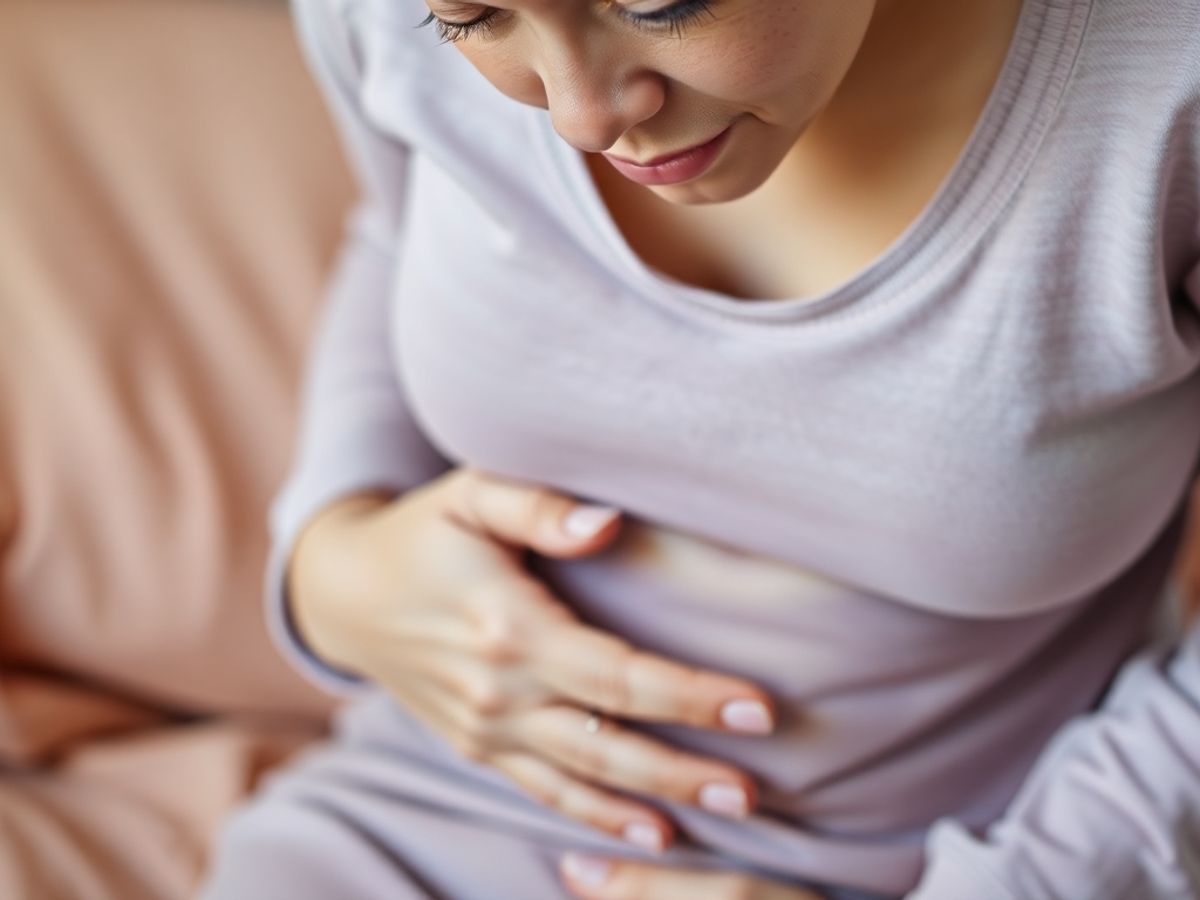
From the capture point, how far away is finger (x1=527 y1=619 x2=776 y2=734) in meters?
0.66

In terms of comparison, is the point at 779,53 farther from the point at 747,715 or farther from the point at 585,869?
the point at 585,869

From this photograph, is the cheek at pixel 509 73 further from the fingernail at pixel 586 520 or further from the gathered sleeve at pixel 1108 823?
the gathered sleeve at pixel 1108 823

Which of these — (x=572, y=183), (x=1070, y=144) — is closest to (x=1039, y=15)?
(x=1070, y=144)

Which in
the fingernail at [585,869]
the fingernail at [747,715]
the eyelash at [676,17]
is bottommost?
the fingernail at [585,869]

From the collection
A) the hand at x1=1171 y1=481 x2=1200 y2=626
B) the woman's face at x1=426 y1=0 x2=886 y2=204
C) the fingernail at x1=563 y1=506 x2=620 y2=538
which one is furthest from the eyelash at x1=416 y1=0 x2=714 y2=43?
the hand at x1=1171 y1=481 x2=1200 y2=626

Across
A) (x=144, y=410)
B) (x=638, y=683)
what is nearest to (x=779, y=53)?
(x=638, y=683)

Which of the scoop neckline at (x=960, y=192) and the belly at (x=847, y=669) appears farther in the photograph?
the belly at (x=847, y=669)

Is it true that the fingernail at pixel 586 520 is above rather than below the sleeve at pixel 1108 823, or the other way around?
above

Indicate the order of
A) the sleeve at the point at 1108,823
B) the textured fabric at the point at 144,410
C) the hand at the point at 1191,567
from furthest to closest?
the hand at the point at 1191,567, the textured fabric at the point at 144,410, the sleeve at the point at 1108,823

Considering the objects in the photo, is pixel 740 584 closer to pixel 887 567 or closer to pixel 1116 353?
pixel 887 567

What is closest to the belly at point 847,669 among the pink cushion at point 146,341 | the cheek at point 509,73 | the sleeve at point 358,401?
the sleeve at point 358,401

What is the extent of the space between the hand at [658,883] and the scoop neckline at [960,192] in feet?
1.02

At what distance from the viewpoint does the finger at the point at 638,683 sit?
66 cm

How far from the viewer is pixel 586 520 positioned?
68cm
